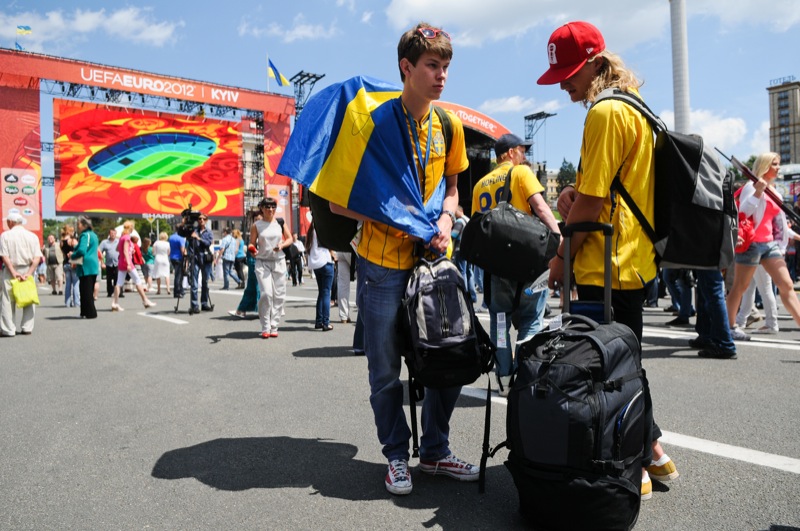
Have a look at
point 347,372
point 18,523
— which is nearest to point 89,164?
point 347,372

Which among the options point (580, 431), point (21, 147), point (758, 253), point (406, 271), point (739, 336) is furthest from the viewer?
point (21, 147)

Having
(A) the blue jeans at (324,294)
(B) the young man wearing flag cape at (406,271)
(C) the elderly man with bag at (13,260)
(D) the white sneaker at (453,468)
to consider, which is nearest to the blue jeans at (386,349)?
(B) the young man wearing flag cape at (406,271)

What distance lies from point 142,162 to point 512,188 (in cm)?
3929

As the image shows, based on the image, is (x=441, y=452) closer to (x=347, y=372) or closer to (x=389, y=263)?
(x=389, y=263)

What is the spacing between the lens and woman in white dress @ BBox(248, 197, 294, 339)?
8773 millimetres

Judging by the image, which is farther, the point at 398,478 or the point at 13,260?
the point at 13,260

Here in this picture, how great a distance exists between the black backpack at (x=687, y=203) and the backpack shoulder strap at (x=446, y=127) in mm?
885

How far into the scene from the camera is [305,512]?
284 centimetres

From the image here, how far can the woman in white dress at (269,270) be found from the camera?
28.8 ft

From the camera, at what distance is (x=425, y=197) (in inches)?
127

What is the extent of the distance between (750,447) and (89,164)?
132 feet

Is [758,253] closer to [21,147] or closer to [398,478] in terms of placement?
[398,478]

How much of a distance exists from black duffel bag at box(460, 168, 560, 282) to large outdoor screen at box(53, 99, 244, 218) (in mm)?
37903

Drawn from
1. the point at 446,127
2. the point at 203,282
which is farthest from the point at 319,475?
the point at 203,282
